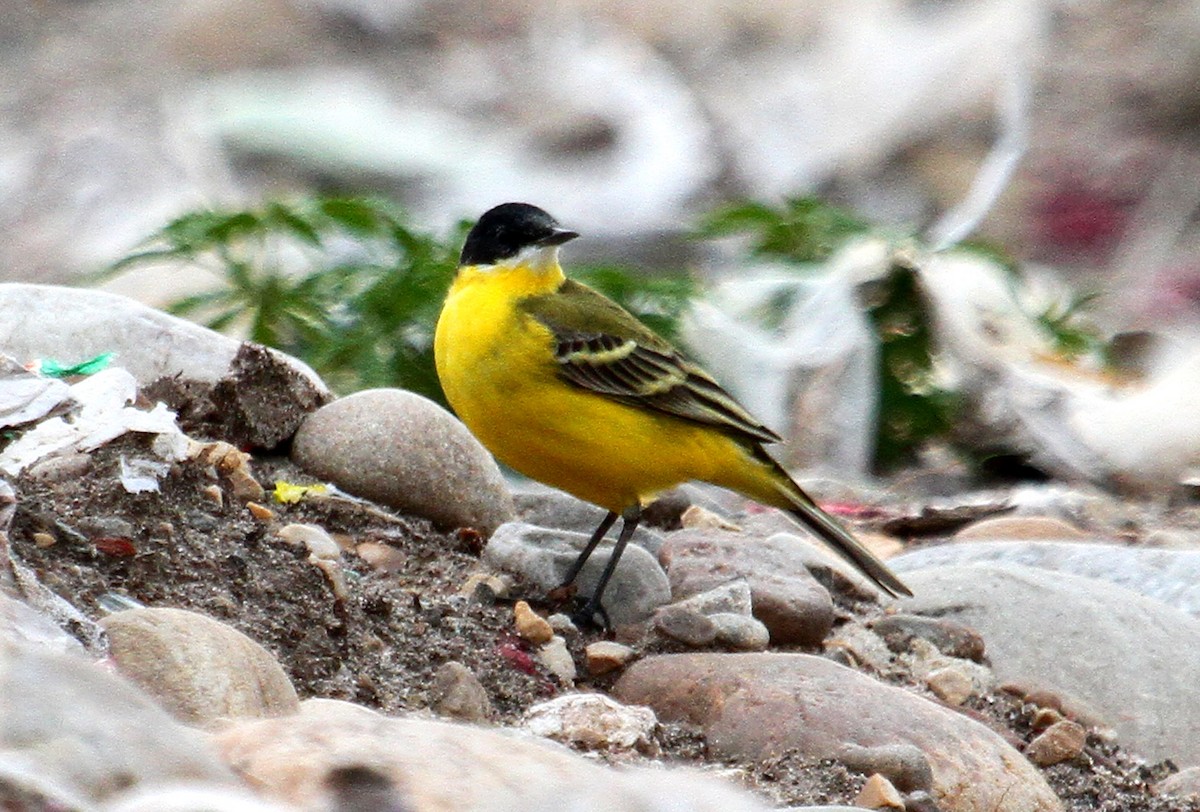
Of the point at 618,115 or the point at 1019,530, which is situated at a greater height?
the point at 618,115

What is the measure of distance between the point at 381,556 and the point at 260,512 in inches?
12.0

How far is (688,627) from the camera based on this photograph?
4574 mm

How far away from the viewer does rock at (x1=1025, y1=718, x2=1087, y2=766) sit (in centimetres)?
446

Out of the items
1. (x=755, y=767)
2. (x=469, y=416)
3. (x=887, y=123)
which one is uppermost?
(x=887, y=123)

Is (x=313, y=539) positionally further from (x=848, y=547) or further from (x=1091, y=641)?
(x=1091, y=641)

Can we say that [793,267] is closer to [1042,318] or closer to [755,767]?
[1042,318]

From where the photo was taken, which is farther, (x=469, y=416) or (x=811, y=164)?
(x=811, y=164)

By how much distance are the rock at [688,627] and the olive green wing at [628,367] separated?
2.86ft

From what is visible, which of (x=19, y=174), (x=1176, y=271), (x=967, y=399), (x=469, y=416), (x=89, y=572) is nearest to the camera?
(x=89, y=572)

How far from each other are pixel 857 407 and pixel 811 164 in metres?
7.42

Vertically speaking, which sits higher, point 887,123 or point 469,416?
point 887,123

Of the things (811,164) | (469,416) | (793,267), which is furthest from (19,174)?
(469,416)

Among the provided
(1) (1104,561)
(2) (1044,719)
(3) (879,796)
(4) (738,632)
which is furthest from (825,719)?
(1) (1104,561)

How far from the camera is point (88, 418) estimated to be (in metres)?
4.46
